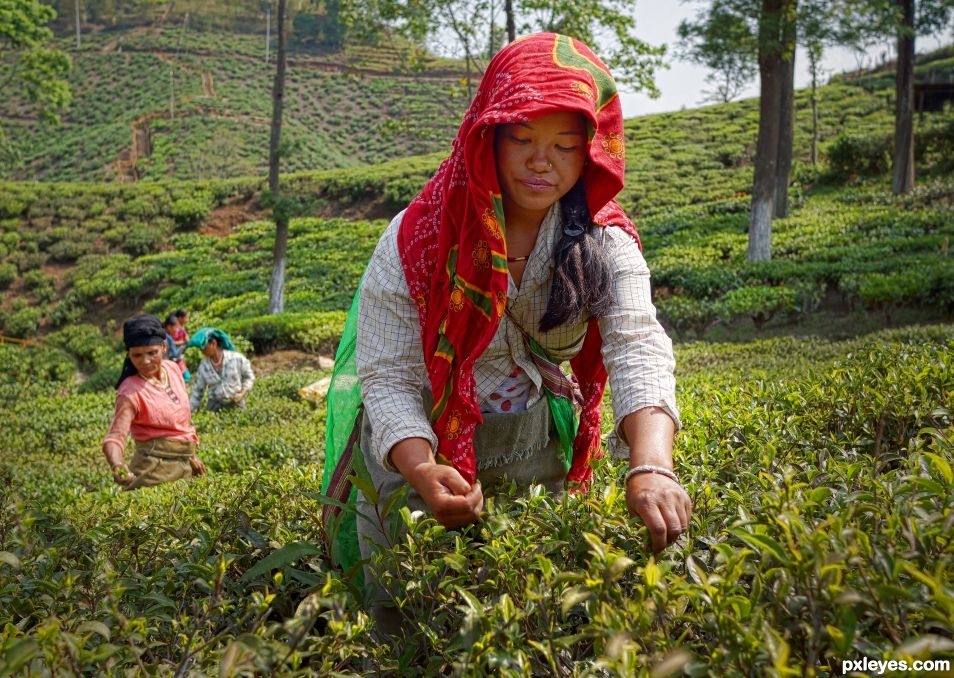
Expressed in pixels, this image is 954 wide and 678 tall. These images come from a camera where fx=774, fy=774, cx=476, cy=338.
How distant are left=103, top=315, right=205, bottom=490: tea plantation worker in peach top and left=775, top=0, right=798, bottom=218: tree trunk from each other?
9948mm

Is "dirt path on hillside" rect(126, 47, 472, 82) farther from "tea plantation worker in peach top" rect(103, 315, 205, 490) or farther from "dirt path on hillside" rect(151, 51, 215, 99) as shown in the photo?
"tea plantation worker in peach top" rect(103, 315, 205, 490)

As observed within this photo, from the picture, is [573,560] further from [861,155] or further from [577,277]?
[861,155]

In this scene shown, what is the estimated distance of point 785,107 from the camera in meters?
14.2

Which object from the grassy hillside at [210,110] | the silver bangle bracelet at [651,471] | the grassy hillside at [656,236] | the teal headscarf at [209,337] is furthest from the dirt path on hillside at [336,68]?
the silver bangle bracelet at [651,471]

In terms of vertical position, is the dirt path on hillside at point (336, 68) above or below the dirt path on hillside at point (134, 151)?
above

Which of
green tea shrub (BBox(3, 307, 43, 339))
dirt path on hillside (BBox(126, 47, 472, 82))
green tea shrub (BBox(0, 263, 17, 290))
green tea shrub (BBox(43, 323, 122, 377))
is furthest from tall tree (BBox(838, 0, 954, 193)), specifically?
dirt path on hillside (BBox(126, 47, 472, 82))

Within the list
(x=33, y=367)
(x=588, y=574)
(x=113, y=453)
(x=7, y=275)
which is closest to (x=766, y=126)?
(x=113, y=453)

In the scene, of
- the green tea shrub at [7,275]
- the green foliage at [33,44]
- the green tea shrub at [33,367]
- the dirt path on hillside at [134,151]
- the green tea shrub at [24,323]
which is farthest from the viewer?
the dirt path on hillside at [134,151]

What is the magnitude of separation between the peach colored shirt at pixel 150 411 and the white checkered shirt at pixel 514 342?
9.96 ft

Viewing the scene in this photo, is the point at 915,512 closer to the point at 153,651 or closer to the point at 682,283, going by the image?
the point at 153,651

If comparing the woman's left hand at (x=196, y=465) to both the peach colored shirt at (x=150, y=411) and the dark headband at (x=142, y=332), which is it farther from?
the dark headband at (x=142, y=332)

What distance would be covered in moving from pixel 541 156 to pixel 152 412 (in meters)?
3.58

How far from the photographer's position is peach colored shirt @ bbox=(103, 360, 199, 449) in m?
4.41

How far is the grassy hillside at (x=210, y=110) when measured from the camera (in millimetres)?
37406
